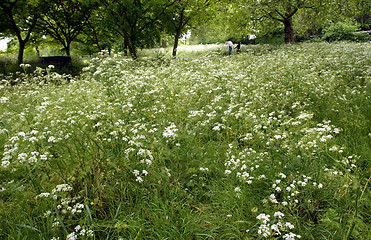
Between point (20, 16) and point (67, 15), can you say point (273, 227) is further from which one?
point (67, 15)

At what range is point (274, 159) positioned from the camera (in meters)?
3.32

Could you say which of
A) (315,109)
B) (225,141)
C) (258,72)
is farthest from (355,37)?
(225,141)

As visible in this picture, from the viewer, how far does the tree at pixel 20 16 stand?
46.4ft

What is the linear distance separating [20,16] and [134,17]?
7.57 metres

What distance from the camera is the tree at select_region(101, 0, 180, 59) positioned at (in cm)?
1484

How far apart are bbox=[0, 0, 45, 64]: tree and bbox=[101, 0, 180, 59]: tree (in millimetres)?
4274

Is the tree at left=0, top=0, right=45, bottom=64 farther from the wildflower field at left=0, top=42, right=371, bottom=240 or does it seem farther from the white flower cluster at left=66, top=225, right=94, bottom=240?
the white flower cluster at left=66, top=225, right=94, bottom=240

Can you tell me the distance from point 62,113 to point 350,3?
19.2m

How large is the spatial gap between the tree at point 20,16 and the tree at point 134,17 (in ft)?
14.0

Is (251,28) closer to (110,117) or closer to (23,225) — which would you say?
(110,117)

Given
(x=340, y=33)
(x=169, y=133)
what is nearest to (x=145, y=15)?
(x=169, y=133)

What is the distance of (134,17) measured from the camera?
16.1 m

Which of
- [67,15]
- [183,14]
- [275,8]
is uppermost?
[67,15]

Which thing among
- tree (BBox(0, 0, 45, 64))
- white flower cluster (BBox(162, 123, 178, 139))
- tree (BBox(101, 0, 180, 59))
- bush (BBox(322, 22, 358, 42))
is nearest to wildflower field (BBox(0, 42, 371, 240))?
white flower cluster (BBox(162, 123, 178, 139))
